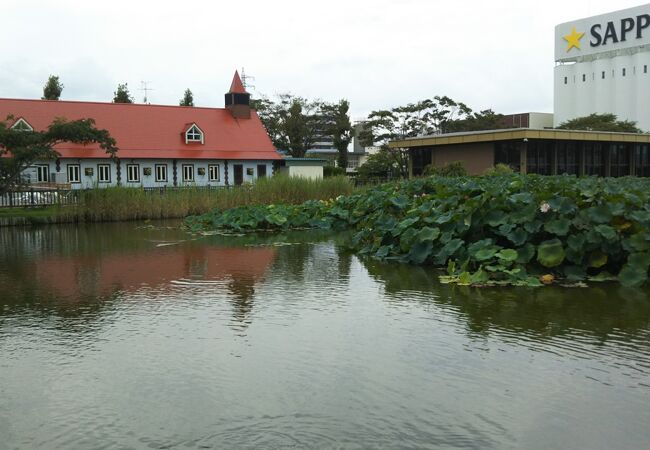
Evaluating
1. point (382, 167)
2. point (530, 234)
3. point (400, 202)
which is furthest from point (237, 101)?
point (530, 234)

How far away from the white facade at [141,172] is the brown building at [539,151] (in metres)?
10.7

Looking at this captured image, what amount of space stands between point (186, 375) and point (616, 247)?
6.39 meters

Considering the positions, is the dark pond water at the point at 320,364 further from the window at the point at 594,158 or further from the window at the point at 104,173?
the window at the point at 104,173

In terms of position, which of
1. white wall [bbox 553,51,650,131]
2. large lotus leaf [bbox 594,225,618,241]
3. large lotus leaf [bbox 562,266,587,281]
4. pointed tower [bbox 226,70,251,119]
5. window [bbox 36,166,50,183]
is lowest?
large lotus leaf [bbox 562,266,587,281]

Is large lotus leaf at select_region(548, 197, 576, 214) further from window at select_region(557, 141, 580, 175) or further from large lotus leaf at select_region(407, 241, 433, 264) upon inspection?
window at select_region(557, 141, 580, 175)

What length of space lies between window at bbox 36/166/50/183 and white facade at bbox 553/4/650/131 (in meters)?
54.0

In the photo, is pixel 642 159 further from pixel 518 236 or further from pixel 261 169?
pixel 518 236

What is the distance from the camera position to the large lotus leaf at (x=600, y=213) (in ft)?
29.9

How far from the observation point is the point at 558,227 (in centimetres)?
912

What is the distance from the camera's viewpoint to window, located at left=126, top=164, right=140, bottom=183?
40.9 m

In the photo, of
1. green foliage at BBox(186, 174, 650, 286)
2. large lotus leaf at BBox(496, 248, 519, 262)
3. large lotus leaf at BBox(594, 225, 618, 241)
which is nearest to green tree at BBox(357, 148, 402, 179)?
green foliage at BBox(186, 174, 650, 286)

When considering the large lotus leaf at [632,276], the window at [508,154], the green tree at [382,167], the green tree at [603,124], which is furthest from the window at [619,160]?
the large lotus leaf at [632,276]

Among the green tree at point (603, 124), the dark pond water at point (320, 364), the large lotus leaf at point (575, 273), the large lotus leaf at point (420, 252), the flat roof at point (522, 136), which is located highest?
the green tree at point (603, 124)

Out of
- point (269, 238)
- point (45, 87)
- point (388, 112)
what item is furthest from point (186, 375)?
point (45, 87)
